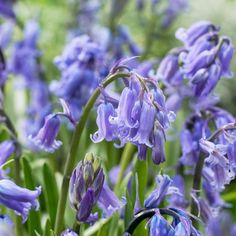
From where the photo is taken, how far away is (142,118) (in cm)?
157

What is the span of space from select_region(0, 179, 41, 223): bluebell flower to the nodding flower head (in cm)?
11

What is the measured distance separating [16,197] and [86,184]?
179 mm

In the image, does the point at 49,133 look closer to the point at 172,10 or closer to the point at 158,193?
the point at 158,193

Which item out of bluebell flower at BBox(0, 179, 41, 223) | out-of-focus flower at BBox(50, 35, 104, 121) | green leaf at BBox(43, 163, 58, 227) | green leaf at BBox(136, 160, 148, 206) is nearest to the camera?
bluebell flower at BBox(0, 179, 41, 223)

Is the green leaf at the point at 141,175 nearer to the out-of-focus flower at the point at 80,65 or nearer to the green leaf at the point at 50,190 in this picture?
the green leaf at the point at 50,190

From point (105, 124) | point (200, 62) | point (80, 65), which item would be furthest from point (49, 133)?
point (80, 65)

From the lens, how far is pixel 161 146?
158 centimetres

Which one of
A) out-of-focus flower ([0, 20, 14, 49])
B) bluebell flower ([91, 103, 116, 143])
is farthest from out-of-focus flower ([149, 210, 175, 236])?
out-of-focus flower ([0, 20, 14, 49])

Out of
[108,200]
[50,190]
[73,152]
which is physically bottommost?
[50,190]

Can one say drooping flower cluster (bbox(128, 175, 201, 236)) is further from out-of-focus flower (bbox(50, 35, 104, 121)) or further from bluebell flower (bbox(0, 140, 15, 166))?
out-of-focus flower (bbox(50, 35, 104, 121))

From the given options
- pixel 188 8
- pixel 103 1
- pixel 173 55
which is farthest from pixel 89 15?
pixel 173 55

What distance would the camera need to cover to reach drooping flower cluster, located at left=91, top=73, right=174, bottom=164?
1570 mm

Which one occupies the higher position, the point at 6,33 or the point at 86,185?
the point at 6,33

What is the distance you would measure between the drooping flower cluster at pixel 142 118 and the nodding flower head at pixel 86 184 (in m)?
0.09
